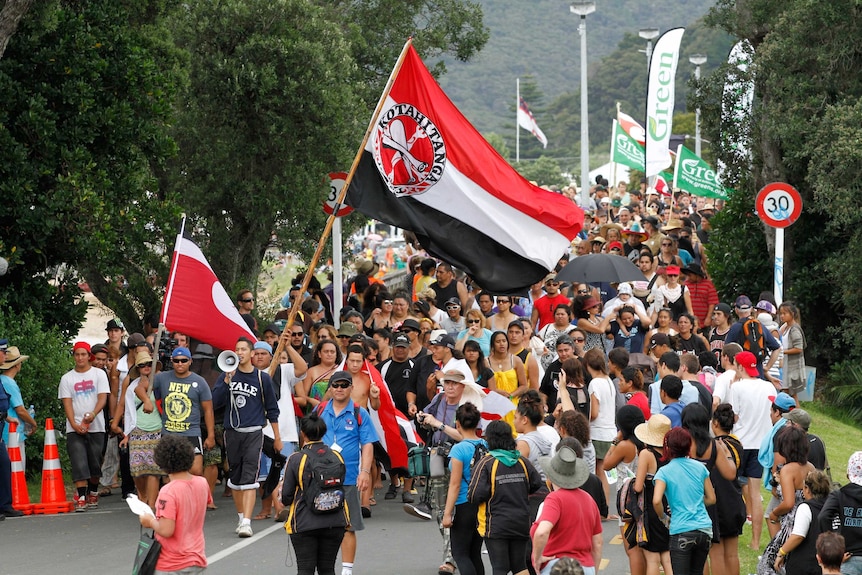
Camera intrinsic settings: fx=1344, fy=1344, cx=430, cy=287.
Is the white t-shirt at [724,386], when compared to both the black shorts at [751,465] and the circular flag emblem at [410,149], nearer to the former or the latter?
the black shorts at [751,465]

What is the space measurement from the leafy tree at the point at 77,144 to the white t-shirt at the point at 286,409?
13.1ft

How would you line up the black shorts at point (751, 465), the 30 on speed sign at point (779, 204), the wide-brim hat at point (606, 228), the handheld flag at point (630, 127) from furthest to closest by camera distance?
the handheld flag at point (630, 127) < the wide-brim hat at point (606, 228) < the 30 on speed sign at point (779, 204) < the black shorts at point (751, 465)

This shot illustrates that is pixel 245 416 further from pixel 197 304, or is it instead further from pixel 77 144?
pixel 77 144

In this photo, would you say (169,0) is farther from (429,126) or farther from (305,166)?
(429,126)

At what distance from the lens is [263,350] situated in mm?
13547

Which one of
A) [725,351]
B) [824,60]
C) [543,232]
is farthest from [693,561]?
[824,60]

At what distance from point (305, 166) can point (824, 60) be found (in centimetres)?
816

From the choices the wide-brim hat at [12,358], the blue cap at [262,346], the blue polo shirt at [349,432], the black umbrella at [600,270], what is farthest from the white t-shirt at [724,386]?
the wide-brim hat at [12,358]

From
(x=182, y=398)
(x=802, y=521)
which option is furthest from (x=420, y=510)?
(x=802, y=521)

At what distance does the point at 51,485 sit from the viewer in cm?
1452

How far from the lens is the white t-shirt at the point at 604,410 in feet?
43.0

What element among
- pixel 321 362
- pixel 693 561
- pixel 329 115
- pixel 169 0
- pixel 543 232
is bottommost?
pixel 693 561

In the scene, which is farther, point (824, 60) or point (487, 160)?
point (824, 60)

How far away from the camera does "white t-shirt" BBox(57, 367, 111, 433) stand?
1446cm
